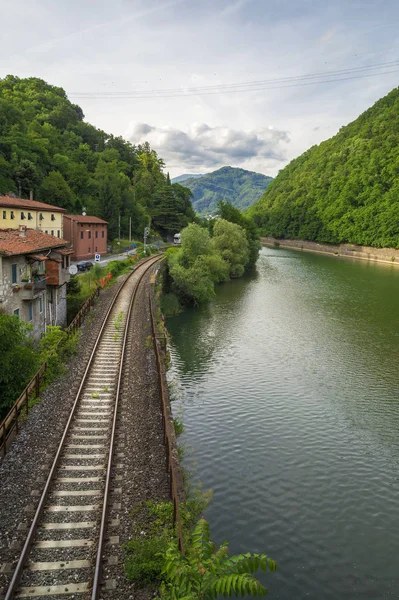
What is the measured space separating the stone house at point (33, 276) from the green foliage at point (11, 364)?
165 inches

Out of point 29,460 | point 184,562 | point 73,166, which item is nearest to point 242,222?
point 73,166

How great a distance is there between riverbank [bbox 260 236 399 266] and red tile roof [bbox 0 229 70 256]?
9313 cm

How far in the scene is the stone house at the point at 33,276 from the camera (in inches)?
881

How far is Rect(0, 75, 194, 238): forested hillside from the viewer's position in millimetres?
72812

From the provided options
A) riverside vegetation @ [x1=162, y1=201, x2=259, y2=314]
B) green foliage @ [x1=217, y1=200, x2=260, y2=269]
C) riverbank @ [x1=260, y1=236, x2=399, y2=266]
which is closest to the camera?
riverside vegetation @ [x1=162, y1=201, x2=259, y2=314]

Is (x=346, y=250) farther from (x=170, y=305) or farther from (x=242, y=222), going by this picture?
(x=170, y=305)

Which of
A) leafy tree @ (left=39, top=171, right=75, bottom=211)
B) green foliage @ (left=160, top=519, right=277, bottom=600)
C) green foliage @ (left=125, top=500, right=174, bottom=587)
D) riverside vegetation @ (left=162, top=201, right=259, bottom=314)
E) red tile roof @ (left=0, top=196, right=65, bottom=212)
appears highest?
leafy tree @ (left=39, top=171, right=75, bottom=211)

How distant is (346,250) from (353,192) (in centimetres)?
2410

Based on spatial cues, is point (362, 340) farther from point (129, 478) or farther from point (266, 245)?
point (266, 245)

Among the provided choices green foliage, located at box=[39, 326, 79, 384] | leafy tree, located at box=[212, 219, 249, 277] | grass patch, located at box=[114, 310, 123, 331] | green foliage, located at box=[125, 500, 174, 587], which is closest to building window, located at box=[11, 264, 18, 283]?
green foliage, located at box=[39, 326, 79, 384]

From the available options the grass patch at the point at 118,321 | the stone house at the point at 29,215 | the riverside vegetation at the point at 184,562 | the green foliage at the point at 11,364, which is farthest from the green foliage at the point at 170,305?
the riverside vegetation at the point at 184,562

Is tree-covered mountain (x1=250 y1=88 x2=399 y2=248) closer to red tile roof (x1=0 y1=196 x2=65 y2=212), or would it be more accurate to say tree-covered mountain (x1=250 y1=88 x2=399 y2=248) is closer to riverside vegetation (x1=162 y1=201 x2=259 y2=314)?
riverside vegetation (x1=162 y1=201 x2=259 y2=314)

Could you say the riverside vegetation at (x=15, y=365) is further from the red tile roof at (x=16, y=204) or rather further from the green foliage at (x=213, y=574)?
the red tile roof at (x=16, y=204)

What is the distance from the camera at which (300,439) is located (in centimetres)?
2030
